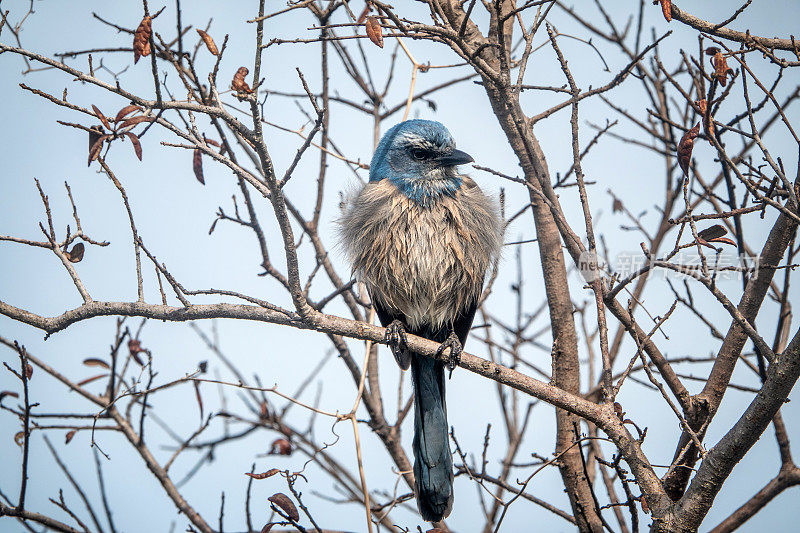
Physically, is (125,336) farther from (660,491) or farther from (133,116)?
(660,491)

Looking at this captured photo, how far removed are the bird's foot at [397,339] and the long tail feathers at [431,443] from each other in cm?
19

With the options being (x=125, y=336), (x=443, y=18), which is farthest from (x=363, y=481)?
(x=443, y=18)

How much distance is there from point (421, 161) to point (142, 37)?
6.72ft

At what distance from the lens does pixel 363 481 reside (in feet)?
11.3

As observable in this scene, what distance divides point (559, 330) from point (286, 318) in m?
1.71

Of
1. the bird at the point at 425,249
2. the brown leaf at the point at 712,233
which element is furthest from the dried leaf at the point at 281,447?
the brown leaf at the point at 712,233

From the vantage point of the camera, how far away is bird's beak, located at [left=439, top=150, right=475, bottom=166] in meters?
4.18

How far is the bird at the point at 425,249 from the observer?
4.02 m

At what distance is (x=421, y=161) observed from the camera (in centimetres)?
426

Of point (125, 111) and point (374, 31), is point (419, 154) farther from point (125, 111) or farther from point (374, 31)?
point (125, 111)

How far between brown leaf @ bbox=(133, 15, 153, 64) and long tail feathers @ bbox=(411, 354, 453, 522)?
7.79ft

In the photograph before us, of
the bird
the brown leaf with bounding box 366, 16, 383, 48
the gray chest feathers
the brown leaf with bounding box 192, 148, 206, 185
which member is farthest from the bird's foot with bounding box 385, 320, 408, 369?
the brown leaf with bounding box 366, 16, 383, 48

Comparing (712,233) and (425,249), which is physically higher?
(425,249)

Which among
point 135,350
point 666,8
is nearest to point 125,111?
point 135,350
